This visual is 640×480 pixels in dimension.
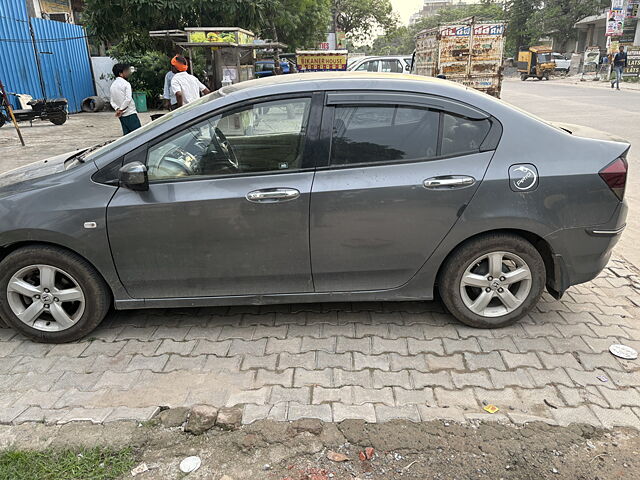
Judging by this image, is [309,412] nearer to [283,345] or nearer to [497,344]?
[283,345]

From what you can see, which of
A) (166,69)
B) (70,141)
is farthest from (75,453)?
(166,69)

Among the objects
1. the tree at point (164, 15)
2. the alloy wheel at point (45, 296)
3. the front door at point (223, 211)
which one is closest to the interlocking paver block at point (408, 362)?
the front door at point (223, 211)

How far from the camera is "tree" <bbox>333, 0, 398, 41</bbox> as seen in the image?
46125mm

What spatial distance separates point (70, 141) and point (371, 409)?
1178 centimetres

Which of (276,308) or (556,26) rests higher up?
(556,26)

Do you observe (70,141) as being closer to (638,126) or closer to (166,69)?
(166,69)

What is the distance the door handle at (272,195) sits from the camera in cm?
313

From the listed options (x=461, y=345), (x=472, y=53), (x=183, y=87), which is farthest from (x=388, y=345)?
(x=472, y=53)

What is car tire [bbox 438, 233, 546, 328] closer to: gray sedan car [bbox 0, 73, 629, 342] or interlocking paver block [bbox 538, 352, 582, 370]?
gray sedan car [bbox 0, 73, 629, 342]

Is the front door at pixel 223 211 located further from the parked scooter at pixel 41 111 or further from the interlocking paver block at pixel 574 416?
the parked scooter at pixel 41 111

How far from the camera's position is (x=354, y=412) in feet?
8.88

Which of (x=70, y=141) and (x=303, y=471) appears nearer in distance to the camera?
(x=303, y=471)

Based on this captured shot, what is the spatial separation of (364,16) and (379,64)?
111 feet

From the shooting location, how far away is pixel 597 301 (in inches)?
154
